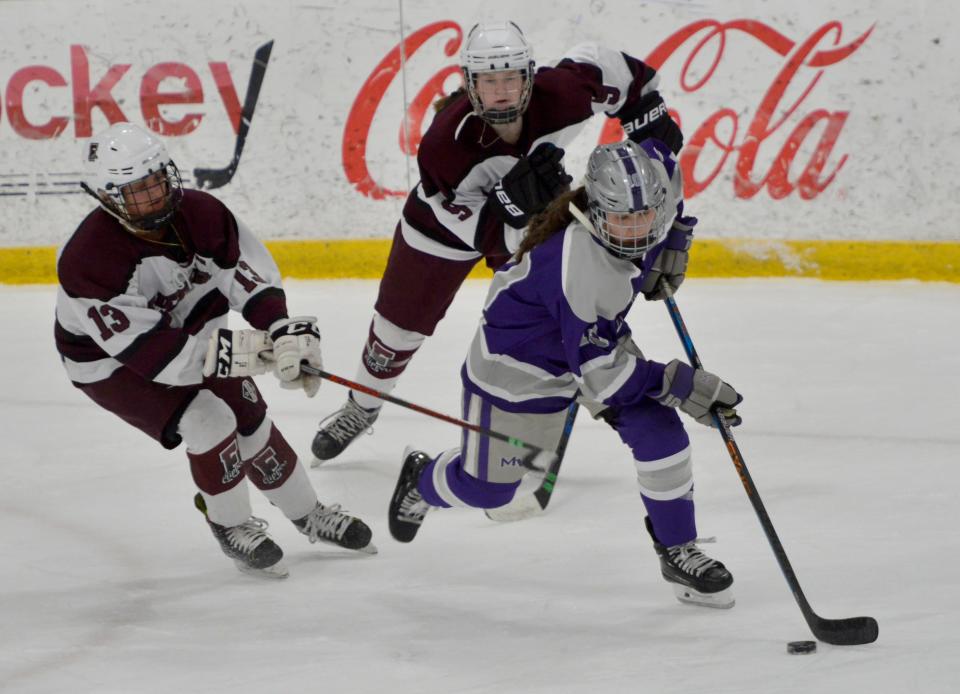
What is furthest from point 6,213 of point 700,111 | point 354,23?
point 700,111

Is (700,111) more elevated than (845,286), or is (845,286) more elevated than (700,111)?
(700,111)

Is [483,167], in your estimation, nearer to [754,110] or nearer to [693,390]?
[693,390]

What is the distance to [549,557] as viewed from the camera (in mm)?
2701

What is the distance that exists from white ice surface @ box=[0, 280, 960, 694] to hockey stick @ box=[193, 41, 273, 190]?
1.34 m

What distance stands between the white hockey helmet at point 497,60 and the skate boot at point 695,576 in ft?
3.70

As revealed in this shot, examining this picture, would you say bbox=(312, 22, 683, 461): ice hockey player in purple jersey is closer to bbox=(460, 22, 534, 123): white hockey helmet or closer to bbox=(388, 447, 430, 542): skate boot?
bbox=(460, 22, 534, 123): white hockey helmet

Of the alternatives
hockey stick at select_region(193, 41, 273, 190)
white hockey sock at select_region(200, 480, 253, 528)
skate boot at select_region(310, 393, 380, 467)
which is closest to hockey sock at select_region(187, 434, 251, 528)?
white hockey sock at select_region(200, 480, 253, 528)

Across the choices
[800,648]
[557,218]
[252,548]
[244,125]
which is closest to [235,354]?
[252,548]

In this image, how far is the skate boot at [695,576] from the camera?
231 centimetres

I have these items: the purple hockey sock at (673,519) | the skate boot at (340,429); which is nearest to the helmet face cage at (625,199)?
the purple hockey sock at (673,519)

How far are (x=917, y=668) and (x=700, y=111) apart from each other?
342cm

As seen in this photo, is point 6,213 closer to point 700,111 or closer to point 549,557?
point 700,111

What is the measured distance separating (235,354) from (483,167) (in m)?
0.91

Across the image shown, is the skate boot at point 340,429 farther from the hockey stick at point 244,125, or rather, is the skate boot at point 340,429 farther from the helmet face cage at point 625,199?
the hockey stick at point 244,125
